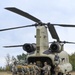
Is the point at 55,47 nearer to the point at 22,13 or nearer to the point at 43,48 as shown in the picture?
the point at 43,48

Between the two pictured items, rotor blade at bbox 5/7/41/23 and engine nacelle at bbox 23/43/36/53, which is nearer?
rotor blade at bbox 5/7/41/23

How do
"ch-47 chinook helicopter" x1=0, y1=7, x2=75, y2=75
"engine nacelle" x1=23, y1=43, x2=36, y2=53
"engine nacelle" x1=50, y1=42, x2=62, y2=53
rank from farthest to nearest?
"engine nacelle" x1=23, y1=43, x2=36, y2=53
"ch-47 chinook helicopter" x1=0, y1=7, x2=75, y2=75
"engine nacelle" x1=50, y1=42, x2=62, y2=53

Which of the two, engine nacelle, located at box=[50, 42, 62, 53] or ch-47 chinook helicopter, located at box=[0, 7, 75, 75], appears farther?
ch-47 chinook helicopter, located at box=[0, 7, 75, 75]

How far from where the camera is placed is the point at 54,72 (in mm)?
22281

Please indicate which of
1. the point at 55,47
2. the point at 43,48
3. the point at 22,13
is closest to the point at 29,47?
the point at 43,48

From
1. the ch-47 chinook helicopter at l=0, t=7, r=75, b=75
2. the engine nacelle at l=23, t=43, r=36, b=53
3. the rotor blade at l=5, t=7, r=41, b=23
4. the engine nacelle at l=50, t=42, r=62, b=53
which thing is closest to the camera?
the rotor blade at l=5, t=7, r=41, b=23

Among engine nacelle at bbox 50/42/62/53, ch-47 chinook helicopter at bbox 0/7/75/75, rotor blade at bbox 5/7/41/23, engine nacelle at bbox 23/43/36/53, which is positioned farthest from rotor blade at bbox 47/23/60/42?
engine nacelle at bbox 23/43/36/53

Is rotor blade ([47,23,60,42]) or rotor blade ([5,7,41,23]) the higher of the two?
rotor blade ([5,7,41,23])

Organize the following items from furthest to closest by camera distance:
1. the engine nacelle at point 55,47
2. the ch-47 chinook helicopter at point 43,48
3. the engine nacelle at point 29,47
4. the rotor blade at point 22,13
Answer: the engine nacelle at point 29,47, the ch-47 chinook helicopter at point 43,48, the engine nacelle at point 55,47, the rotor blade at point 22,13

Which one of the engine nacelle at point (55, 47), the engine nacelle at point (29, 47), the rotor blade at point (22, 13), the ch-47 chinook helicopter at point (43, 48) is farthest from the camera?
the engine nacelle at point (29, 47)

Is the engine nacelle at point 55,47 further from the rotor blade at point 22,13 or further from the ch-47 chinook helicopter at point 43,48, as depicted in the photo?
the rotor blade at point 22,13

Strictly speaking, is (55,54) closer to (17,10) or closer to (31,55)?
(31,55)

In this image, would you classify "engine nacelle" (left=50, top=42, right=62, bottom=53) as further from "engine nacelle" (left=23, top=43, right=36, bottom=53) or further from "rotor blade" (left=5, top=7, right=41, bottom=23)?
"rotor blade" (left=5, top=7, right=41, bottom=23)

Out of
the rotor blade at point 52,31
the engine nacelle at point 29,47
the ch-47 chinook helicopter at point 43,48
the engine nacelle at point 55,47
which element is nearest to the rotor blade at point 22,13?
the ch-47 chinook helicopter at point 43,48
